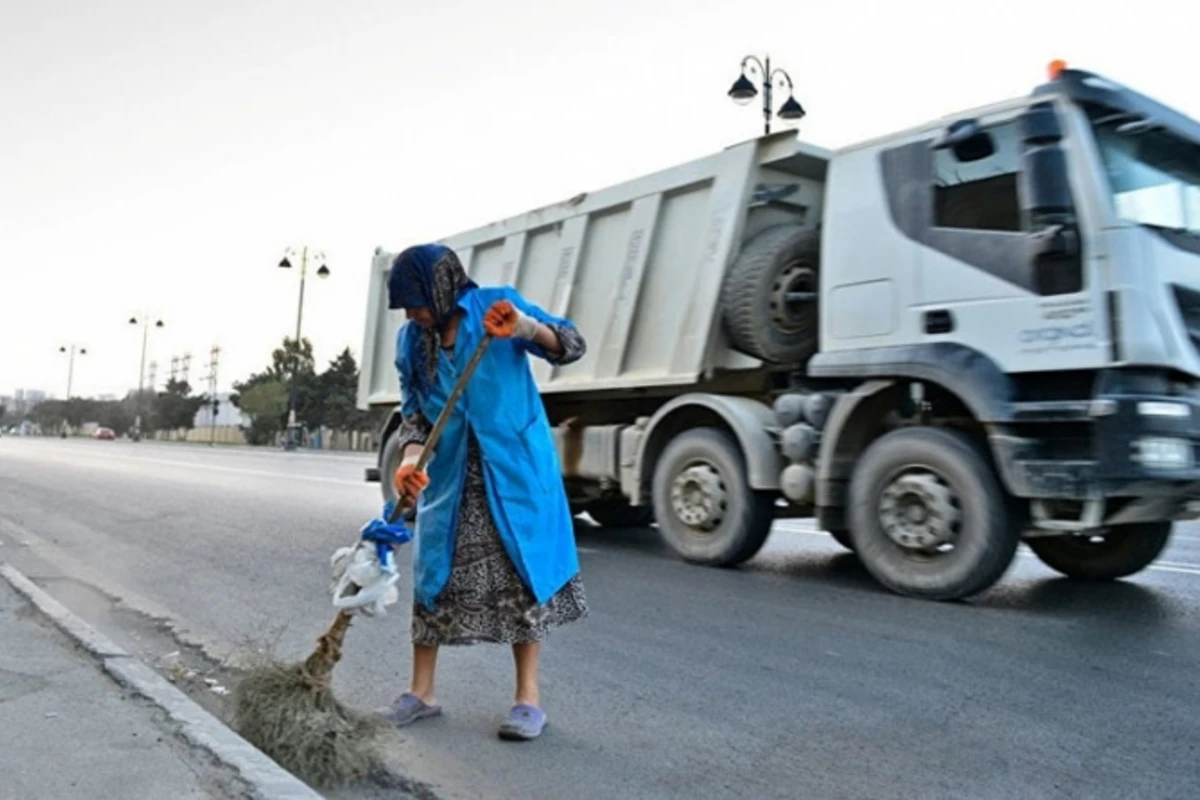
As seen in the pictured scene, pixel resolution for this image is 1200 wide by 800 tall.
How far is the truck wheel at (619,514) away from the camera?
10289 mm

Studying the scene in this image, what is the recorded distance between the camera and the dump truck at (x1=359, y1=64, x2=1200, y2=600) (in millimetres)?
5156

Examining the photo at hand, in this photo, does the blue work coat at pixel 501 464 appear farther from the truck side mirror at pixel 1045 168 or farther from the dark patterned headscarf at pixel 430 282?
the truck side mirror at pixel 1045 168

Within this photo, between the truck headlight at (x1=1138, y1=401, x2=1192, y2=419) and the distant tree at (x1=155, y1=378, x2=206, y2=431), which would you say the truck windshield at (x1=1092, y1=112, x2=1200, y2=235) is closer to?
the truck headlight at (x1=1138, y1=401, x2=1192, y2=419)

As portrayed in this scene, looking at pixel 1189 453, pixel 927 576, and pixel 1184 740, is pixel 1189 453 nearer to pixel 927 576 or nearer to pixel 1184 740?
pixel 927 576

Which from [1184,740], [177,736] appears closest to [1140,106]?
[1184,740]

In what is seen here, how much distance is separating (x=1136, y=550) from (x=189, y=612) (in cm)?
577

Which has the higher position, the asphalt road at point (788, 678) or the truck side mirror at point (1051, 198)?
the truck side mirror at point (1051, 198)

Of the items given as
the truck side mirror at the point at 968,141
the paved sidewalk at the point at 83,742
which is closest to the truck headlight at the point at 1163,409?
the truck side mirror at the point at 968,141

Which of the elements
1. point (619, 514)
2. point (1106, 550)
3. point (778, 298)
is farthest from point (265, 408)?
point (1106, 550)

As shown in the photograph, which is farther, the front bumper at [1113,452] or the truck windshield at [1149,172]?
the truck windshield at [1149,172]

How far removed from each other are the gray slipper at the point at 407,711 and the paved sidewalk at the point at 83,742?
724 millimetres

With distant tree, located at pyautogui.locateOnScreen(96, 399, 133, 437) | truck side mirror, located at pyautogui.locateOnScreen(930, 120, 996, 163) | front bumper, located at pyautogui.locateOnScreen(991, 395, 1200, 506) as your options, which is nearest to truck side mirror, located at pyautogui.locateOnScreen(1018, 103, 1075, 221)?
truck side mirror, located at pyautogui.locateOnScreen(930, 120, 996, 163)

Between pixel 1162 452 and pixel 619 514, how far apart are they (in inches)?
237

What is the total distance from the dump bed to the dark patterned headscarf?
14.0 ft
